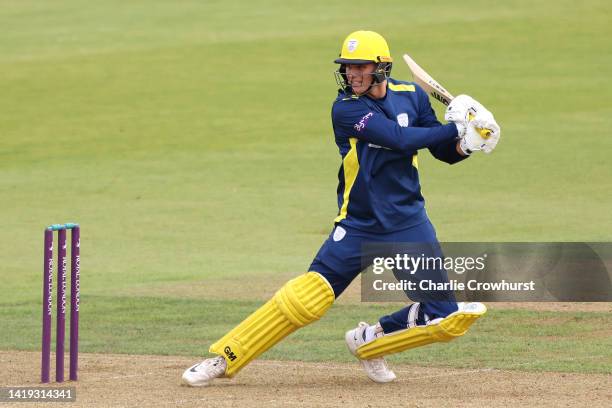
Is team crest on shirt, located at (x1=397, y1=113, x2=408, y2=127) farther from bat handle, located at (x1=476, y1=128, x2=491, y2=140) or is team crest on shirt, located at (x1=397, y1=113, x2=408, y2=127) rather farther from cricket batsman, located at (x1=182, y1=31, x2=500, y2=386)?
bat handle, located at (x1=476, y1=128, x2=491, y2=140)

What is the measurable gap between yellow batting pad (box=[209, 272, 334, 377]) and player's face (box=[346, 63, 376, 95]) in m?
1.13

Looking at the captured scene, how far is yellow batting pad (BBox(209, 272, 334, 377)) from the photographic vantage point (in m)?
7.95

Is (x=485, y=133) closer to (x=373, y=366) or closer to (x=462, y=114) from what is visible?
(x=462, y=114)

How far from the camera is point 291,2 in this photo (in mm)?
38031

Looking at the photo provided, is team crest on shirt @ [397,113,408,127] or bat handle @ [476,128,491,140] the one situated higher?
team crest on shirt @ [397,113,408,127]

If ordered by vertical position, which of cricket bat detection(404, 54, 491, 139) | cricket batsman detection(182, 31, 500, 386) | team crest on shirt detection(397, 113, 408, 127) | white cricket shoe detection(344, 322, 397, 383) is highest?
cricket bat detection(404, 54, 491, 139)

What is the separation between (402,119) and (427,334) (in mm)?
1283

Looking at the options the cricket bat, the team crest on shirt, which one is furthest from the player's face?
the cricket bat

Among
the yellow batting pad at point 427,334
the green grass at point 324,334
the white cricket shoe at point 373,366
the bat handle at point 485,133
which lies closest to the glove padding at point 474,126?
the bat handle at point 485,133

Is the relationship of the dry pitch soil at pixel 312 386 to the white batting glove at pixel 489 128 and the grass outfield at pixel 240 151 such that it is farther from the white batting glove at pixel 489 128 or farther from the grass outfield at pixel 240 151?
the white batting glove at pixel 489 128

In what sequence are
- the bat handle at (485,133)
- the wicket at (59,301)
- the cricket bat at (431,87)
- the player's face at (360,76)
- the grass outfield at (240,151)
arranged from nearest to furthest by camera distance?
1. the bat handle at (485,133)
2. the player's face at (360,76)
3. the wicket at (59,301)
4. the cricket bat at (431,87)
5. the grass outfield at (240,151)

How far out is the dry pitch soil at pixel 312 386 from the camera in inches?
302

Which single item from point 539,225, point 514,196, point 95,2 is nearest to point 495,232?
point 539,225

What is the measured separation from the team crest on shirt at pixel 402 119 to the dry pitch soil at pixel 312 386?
159cm
